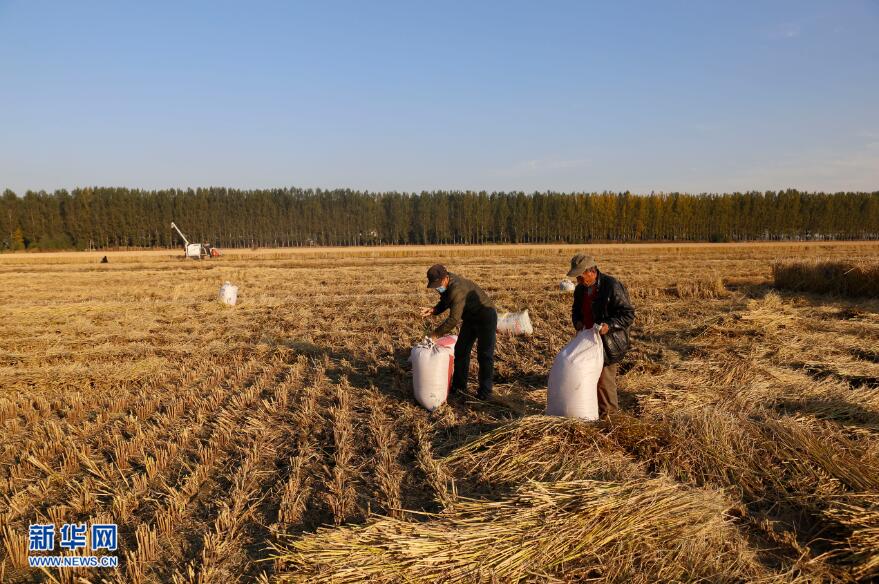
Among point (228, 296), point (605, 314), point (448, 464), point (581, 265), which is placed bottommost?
point (448, 464)

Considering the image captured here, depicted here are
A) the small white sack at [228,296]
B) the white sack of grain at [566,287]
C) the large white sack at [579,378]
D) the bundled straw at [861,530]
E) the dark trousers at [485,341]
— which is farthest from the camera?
the white sack of grain at [566,287]

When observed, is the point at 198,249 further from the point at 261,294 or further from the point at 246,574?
the point at 246,574

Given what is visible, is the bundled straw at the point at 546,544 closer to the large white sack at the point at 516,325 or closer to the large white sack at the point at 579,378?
the large white sack at the point at 579,378

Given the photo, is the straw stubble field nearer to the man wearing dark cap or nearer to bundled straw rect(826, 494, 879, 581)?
bundled straw rect(826, 494, 879, 581)

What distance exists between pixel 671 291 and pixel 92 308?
15596 millimetres

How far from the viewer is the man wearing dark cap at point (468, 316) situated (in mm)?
5855

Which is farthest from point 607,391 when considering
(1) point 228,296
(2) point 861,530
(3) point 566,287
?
(1) point 228,296

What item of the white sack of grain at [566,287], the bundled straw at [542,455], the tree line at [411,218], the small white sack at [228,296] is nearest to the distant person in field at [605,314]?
the bundled straw at [542,455]

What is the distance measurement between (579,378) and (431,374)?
1707 mm

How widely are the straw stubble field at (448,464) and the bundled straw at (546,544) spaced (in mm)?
12

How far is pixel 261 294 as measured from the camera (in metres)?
16.5

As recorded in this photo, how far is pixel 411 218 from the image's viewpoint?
80.3m

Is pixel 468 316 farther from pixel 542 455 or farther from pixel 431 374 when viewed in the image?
pixel 542 455

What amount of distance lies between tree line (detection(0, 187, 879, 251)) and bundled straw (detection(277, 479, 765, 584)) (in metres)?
74.7
